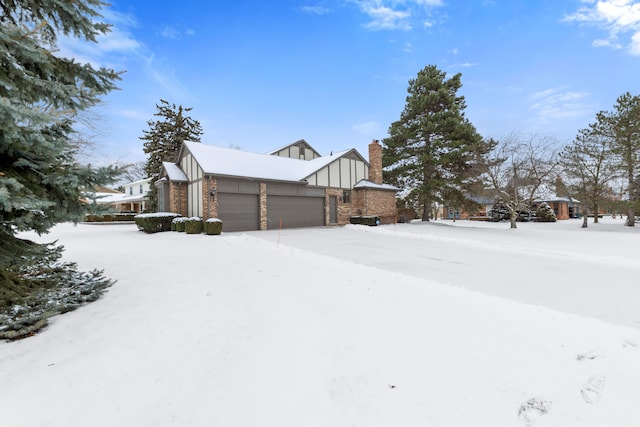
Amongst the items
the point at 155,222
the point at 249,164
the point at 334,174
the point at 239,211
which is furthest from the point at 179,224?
the point at 334,174

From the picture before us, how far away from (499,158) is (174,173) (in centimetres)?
2243

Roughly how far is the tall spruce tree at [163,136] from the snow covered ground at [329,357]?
75.7 feet

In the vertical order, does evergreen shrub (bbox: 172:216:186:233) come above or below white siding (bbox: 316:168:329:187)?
below

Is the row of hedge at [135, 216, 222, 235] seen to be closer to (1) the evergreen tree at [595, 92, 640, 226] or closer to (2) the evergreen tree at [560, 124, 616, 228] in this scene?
(2) the evergreen tree at [560, 124, 616, 228]

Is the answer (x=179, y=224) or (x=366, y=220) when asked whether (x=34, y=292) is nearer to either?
(x=179, y=224)

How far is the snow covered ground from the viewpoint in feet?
6.14

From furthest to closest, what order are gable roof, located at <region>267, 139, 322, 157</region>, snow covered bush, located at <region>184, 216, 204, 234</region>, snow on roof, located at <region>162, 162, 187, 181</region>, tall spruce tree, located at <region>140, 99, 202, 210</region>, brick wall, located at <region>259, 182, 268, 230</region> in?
tall spruce tree, located at <region>140, 99, 202, 210</region>, gable roof, located at <region>267, 139, 322, 157</region>, snow on roof, located at <region>162, 162, 187, 181</region>, brick wall, located at <region>259, 182, 268, 230</region>, snow covered bush, located at <region>184, 216, 204, 234</region>

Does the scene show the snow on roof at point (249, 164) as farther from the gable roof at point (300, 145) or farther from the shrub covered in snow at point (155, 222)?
the gable roof at point (300, 145)

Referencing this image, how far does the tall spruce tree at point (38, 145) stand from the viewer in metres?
2.73

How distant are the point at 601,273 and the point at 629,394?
630 centimetres

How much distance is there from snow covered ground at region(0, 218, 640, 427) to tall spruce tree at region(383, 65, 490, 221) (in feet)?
59.1

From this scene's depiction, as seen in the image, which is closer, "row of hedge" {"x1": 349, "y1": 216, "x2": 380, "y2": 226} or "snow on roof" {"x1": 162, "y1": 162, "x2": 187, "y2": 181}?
"snow on roof" {"x1": 162, "y1": 162, "x2": 187, "y2": 181}

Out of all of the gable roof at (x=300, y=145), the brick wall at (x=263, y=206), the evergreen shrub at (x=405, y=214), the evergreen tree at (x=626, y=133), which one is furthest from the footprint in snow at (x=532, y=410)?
the evergreen tree at (x=626, y=133)

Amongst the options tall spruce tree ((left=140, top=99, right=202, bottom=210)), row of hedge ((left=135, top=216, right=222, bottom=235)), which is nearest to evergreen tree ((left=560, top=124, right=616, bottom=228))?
row of hedge ((left=135, top=216, right=222, bottom=235))
